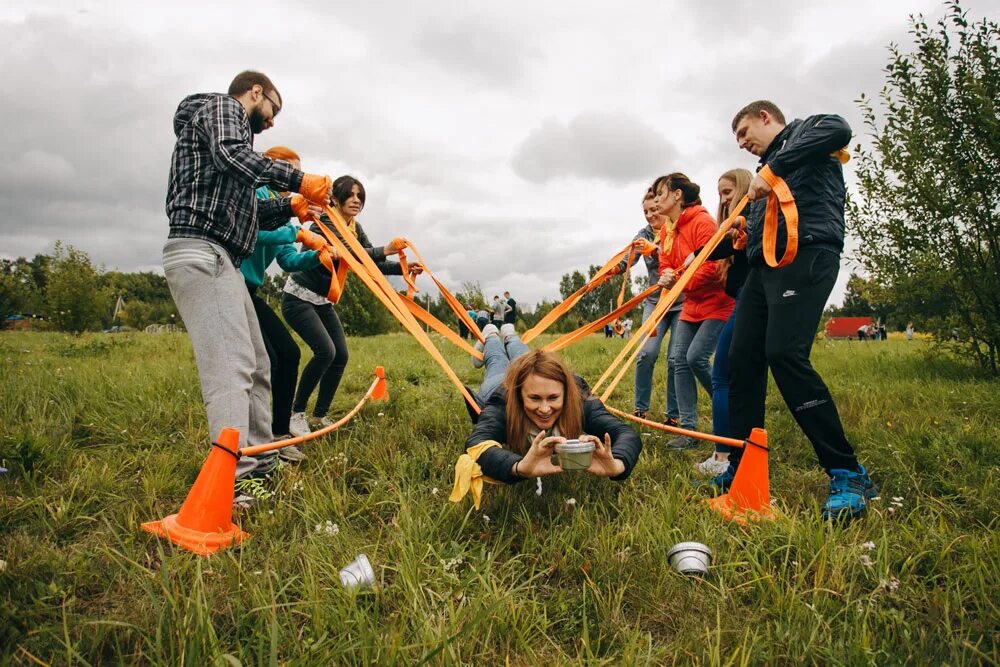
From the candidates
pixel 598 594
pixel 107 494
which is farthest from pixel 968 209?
pixel 107 494

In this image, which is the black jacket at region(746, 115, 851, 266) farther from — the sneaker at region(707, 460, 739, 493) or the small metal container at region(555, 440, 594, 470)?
the small metal container at region(555, 440, 594, 470)

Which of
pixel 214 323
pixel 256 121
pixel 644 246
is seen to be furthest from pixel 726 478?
pixel 256 121

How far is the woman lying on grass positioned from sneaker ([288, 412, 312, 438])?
1770 mm

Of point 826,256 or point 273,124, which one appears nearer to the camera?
point 826,256

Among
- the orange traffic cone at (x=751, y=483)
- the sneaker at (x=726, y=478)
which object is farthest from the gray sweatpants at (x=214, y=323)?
the sneaker at (x=726, y=478)

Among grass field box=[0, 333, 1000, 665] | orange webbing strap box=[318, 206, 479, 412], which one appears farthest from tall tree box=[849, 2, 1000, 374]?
orange webbing strap box=[318, 206, 479, 412]

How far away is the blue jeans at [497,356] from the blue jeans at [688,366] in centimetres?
125

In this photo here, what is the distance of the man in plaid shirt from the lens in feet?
8.27

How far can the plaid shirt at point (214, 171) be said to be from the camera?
8.26ft

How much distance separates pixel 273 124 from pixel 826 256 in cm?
308

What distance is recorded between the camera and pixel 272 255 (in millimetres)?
3576

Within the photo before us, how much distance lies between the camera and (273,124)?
3018 millimetres

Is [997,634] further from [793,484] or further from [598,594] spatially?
[793,484]

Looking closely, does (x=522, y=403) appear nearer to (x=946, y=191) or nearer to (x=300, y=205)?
(x=300, y=205)
